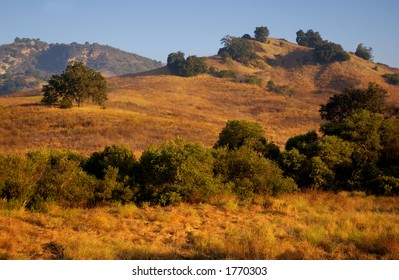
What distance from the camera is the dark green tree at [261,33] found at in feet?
431

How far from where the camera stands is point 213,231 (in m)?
10.0

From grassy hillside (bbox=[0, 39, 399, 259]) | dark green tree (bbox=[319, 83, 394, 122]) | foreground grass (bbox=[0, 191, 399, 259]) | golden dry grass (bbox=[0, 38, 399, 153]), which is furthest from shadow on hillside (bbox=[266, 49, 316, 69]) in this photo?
foreground grass (bbox=[0, 191, 399, 259])

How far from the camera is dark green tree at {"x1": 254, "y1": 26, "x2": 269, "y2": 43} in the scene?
431 feet

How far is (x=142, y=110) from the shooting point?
54281 millimetres

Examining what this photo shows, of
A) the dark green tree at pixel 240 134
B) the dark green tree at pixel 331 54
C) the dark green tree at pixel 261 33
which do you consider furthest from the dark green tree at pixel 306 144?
the dark green tree at pixel 261 33

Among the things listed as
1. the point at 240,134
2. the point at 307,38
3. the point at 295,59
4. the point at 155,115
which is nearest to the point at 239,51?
the point at 295,59

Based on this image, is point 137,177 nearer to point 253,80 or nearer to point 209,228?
point 209,228

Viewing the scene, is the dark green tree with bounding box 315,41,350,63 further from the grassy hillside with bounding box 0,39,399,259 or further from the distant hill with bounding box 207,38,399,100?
the grassy hillside with bounding box 0,39,399,259

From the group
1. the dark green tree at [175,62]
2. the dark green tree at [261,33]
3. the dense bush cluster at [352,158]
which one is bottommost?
the dense bush cluster at [352,158]

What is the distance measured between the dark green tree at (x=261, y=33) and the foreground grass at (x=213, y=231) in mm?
125513

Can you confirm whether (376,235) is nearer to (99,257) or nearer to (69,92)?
(99,257)

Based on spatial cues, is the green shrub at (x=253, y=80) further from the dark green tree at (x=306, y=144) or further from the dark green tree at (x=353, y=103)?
the dark green tree at (x=306, y=144)

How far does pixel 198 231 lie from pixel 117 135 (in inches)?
963

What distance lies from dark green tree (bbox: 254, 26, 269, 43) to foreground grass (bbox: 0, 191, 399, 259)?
125513 millimetres
